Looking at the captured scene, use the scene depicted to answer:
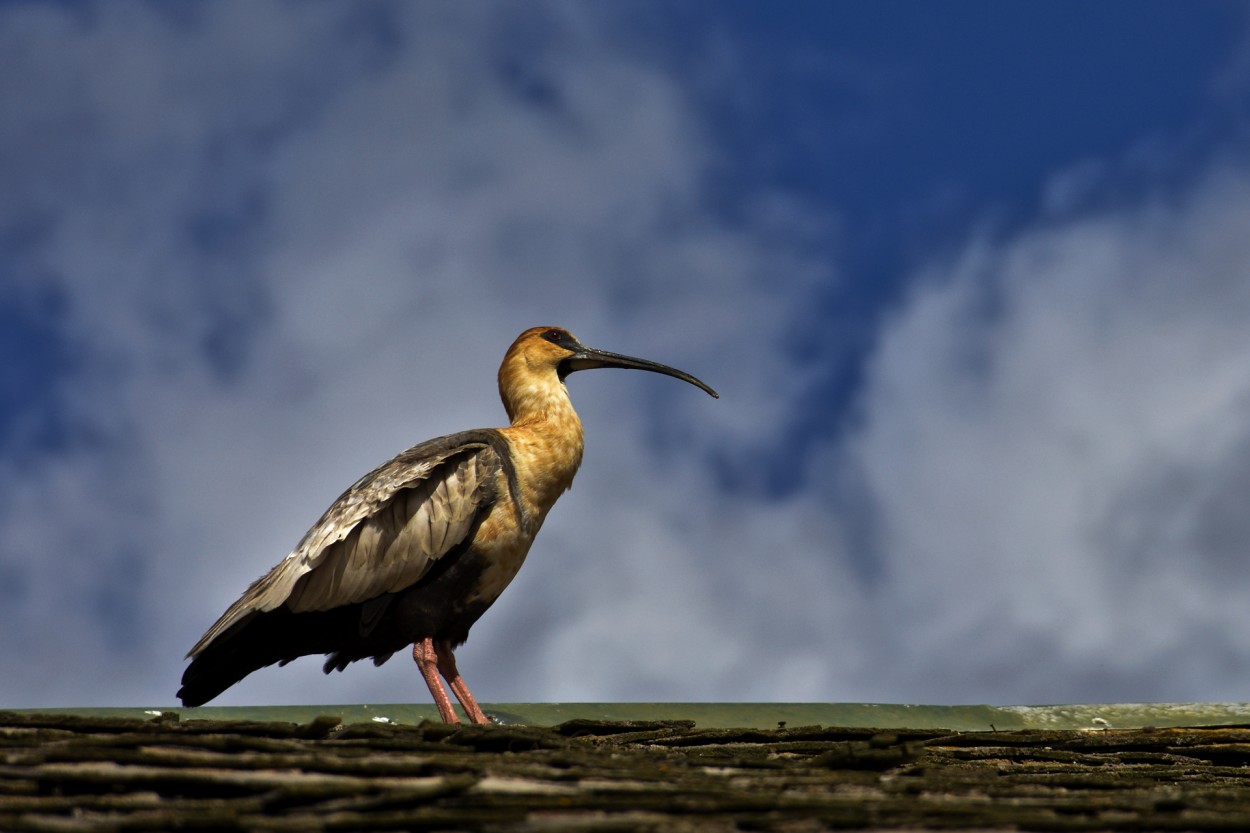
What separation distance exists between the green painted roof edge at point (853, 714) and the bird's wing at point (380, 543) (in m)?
0.85

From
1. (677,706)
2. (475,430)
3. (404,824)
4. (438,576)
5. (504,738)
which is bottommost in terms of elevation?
(404,824)

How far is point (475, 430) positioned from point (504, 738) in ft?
15.5

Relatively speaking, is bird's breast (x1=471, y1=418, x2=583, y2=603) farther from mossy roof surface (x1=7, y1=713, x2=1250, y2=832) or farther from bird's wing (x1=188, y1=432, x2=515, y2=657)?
mossy roof surface (x1=7, y1=713, x2=1250, y2=832)

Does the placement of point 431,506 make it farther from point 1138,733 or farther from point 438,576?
point 1138,733

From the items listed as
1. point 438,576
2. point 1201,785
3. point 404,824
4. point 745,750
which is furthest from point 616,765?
point 438,576

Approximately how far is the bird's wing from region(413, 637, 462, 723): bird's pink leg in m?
0.41

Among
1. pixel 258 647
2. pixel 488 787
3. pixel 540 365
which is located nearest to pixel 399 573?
pixel 258 647

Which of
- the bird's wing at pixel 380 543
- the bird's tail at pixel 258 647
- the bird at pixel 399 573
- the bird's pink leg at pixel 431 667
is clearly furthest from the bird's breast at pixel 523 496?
the bird's tail at pixel 258 647

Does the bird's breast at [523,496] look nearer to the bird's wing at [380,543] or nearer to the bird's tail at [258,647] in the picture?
the bird's wing at [380,543]

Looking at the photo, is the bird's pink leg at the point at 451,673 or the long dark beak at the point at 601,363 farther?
the long dark beak at the point at 601,363

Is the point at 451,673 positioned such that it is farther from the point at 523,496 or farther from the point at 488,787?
the point at 488,787

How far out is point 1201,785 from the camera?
6289 millimetres

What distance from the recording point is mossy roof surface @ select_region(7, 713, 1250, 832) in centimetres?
421

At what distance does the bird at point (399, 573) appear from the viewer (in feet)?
30.9
